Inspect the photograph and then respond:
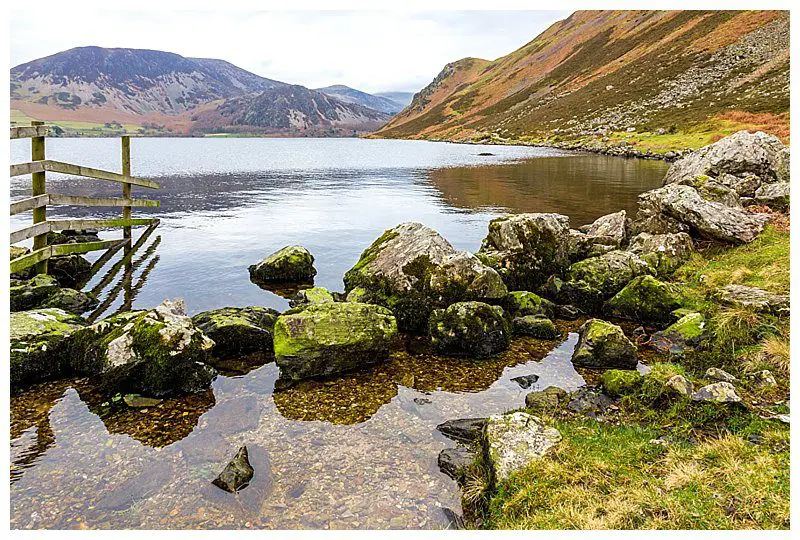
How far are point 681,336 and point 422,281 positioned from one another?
742 centimetres

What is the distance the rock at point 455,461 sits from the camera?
333 inches

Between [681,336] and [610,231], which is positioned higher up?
[610,231]

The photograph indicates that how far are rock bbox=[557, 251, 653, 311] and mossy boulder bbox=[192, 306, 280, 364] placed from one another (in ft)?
33.4

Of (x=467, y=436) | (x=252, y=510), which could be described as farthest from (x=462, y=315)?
(x=252, y=510)

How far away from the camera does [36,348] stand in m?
11.8

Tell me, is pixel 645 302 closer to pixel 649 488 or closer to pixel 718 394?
pixel 718 394

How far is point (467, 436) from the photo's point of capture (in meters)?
9.73

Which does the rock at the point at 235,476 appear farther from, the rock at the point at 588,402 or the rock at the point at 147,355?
the rock at the point at 588,402

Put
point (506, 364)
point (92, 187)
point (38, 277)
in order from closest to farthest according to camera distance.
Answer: point (506, 364) → point (38, 277) → point (92, 187)

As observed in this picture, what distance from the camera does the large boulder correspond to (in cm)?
1590

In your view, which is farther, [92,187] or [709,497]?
[92,187]

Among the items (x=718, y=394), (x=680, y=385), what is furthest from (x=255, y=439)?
(x=718, y=394)

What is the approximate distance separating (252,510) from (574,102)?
515 ft
